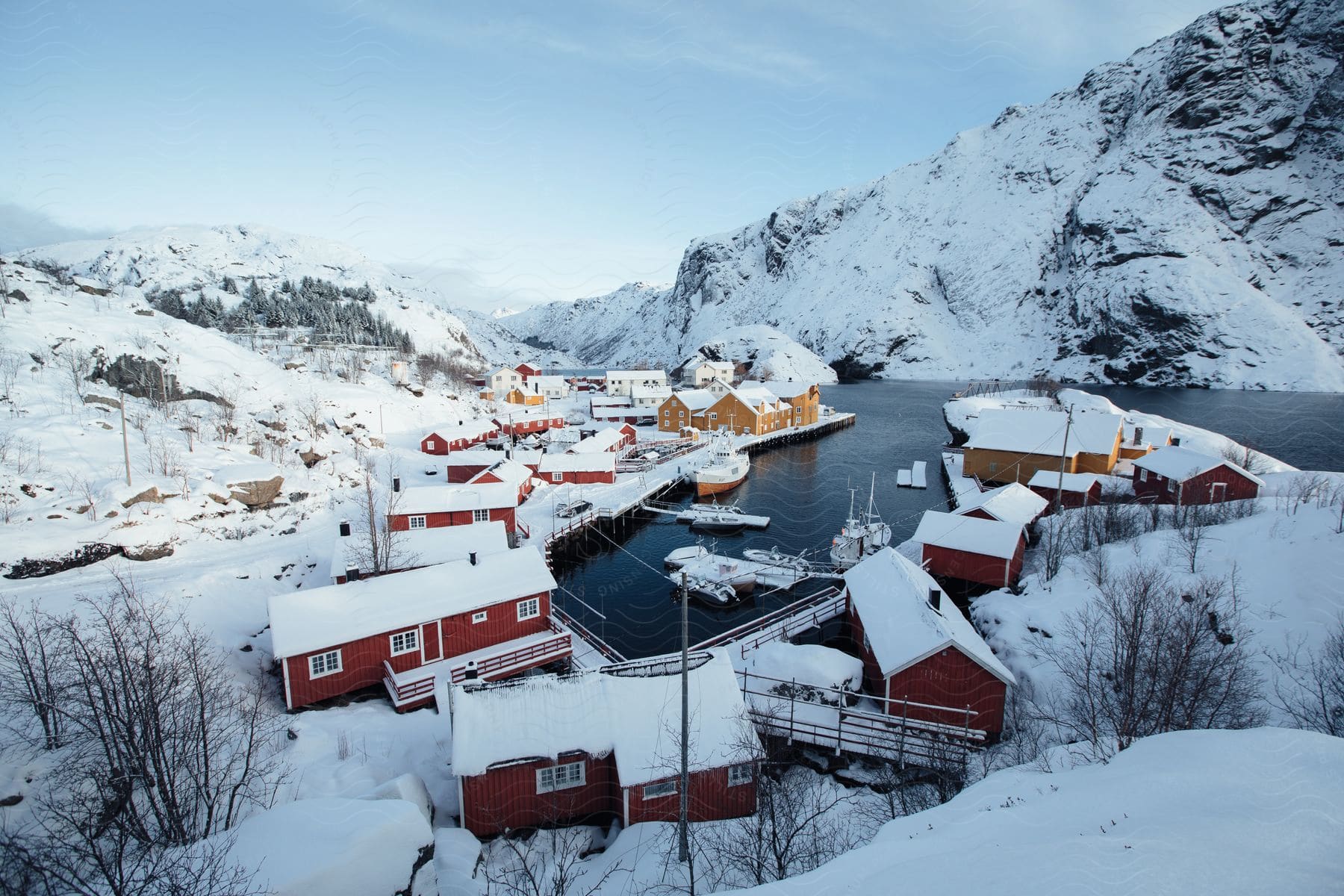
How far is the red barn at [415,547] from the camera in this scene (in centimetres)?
2117

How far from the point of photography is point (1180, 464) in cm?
2933

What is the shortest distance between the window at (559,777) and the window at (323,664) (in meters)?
8.06

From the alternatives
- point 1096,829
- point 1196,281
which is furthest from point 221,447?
point 1196,281

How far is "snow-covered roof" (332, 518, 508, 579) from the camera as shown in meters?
21.5

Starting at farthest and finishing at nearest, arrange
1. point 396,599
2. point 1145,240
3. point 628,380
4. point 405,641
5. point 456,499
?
point 1145,240 < point 628,380 < point 456,499 < point 396,599 < point 405,641

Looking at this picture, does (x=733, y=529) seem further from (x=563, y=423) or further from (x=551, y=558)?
(x=563, y=423)

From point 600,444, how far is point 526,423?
53.6 feet

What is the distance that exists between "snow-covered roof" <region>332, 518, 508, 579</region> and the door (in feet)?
12.7

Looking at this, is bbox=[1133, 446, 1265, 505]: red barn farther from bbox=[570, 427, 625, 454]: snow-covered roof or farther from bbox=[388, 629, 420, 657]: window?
bbox=[570, 427, 625, 454]: snow-covered roof

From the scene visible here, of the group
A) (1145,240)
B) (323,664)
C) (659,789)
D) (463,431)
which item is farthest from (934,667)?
(1145,240)

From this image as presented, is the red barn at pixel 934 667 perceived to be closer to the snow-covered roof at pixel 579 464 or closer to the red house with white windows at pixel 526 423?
the snow-covered roof at pixel 579 464

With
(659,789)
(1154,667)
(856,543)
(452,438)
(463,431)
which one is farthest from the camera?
(463,431)

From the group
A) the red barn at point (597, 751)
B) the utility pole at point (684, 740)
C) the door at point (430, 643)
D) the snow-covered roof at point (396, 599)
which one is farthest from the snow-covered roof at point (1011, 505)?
the door at point (430, 643)

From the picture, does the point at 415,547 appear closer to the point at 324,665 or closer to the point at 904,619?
the point at 324,665
